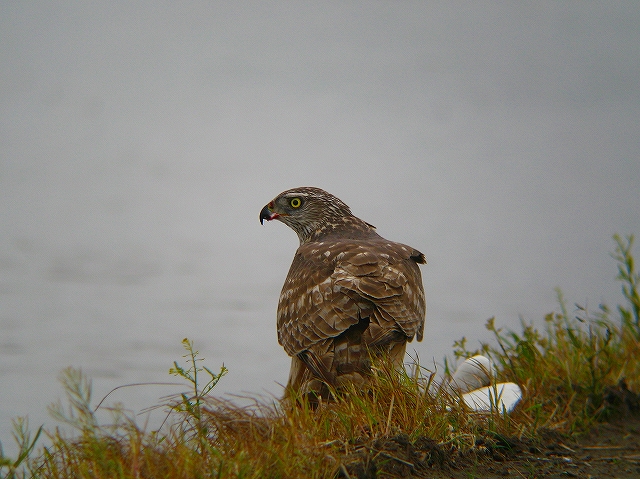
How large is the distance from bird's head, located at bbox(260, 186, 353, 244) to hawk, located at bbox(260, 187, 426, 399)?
1.25 meters

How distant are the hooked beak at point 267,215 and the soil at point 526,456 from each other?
3.56 m

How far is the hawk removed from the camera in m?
4.96

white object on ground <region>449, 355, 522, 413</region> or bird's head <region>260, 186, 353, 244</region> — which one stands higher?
→ bird's head <region>260, 186, 353, 244</region>

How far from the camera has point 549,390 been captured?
17.8 ft

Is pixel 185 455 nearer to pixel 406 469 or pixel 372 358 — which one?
pixel 406 469

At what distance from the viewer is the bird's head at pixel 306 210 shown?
7262 millimetres

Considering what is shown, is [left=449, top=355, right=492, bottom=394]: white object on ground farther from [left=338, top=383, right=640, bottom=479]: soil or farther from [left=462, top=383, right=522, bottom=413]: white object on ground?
[left=338, top=383, right=640, bottom=479]: soil

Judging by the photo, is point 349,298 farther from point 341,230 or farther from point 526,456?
point 341,230

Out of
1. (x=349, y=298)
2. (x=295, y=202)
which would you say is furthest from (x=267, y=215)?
(x=349, y=298)

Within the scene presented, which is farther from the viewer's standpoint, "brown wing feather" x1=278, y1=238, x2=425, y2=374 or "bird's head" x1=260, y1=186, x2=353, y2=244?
"bird's head" x1=260, y1=186, x2=353, y2=244

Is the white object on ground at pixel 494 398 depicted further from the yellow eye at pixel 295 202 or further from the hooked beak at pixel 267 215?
the hooked beak at pixel 267 215

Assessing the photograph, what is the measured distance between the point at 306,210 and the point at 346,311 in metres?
Answer: 2.45

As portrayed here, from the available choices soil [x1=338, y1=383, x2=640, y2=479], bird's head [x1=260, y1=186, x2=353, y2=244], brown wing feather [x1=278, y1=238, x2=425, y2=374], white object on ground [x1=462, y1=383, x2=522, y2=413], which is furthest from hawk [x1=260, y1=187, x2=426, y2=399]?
bird's head [x1=260, y1=186, x2=353, y2=244]

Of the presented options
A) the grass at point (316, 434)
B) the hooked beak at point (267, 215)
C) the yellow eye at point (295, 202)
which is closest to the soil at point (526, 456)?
the grass at point (316, 434)
